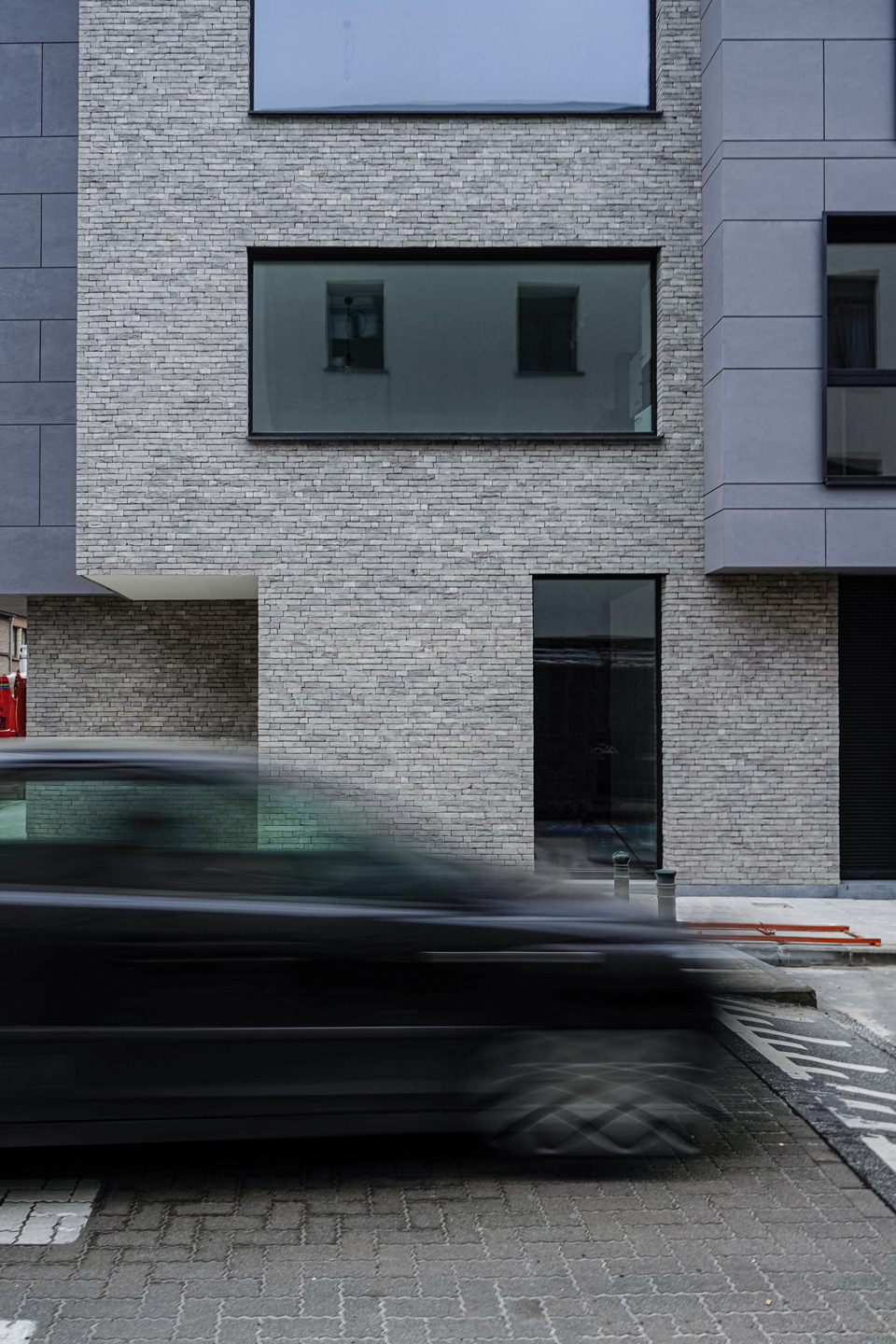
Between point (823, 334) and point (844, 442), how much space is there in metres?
1.12

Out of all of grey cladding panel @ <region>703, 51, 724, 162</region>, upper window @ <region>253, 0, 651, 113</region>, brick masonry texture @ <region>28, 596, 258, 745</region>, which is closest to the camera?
grey cladding panel @ <region>703, 51, 724, 162</region>

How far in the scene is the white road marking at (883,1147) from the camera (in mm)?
4453

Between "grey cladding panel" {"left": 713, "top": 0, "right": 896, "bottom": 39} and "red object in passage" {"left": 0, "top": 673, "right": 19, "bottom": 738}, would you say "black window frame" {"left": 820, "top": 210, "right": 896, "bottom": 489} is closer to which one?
"grey cladding panel" {"left": 713, "top": 0, "right": 896, "bottom": 39}

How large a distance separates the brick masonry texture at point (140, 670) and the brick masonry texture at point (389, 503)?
1.82m

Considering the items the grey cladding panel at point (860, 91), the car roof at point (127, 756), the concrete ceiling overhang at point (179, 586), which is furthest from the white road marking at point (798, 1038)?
the grey cladding panel at point (860, 91)

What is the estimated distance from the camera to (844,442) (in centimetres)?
1055

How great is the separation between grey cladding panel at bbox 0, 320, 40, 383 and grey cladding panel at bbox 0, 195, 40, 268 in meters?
0.78

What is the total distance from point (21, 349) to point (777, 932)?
10822 millimetres

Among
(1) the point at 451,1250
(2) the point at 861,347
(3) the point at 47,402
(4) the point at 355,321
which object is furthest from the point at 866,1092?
(3) the point at 47,402

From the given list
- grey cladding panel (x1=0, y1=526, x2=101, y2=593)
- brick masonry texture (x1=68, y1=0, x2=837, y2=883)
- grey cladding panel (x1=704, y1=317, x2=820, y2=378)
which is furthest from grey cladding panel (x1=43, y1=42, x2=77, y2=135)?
grey cladding panel (x1=704, y1=317, x2=820, y2=378)

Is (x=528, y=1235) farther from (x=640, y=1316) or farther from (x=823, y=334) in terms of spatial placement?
(x=823, y=334)

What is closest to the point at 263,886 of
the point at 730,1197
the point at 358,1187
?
the point at 358,1187

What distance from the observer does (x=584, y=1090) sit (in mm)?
4090

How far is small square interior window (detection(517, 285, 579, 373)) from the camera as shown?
11.5 m
